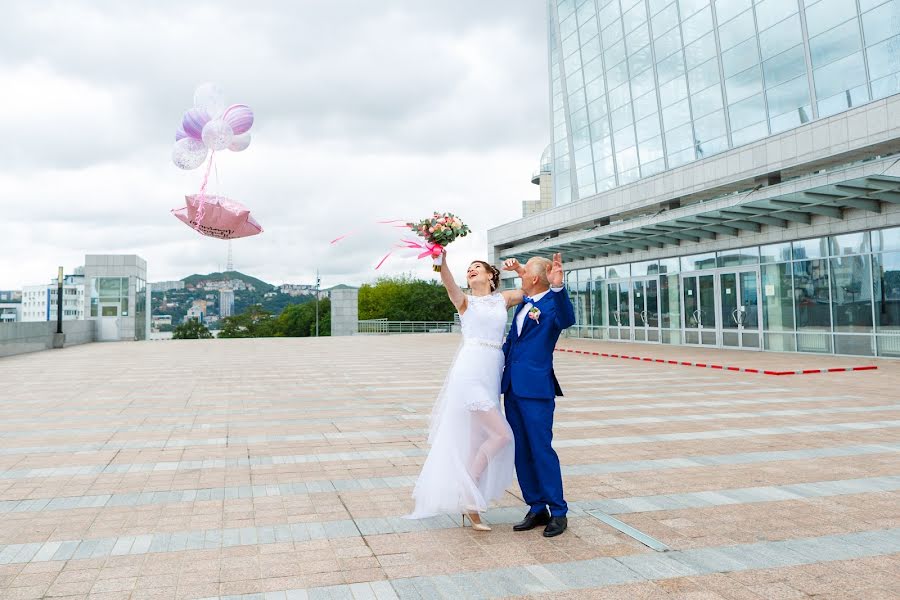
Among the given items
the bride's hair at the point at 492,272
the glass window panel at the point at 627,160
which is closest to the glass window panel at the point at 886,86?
the glass window panel at the point at 627,160

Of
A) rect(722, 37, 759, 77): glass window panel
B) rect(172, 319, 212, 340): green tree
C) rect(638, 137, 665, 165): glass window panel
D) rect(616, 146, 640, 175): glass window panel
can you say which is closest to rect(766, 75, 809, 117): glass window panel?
rect(722, 37, 759, 77): glass window panel

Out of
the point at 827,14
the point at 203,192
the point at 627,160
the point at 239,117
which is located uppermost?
the point at 827,14

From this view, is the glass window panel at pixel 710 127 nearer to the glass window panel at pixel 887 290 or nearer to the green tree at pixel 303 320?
the glass window panel at pixel 887 290

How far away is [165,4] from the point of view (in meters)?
13.8

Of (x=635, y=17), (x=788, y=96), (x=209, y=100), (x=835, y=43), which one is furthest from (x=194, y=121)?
(x=635, y=17)

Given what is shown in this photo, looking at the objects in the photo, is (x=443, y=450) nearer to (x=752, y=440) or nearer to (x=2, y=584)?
(x=2, y=584)

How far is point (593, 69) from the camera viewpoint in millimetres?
34406

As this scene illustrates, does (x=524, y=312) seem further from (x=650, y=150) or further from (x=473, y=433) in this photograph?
(x=650, y=150)

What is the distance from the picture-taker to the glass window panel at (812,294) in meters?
19.5

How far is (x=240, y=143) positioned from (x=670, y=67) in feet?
68.7

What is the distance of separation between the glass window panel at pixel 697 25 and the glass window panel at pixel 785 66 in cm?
401

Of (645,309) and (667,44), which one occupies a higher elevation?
(667,44)

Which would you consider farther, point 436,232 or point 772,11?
point 772,11

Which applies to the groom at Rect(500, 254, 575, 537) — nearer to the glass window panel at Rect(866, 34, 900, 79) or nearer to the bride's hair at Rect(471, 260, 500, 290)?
the bride's hair at Rect(471, 260, 500, 290)
